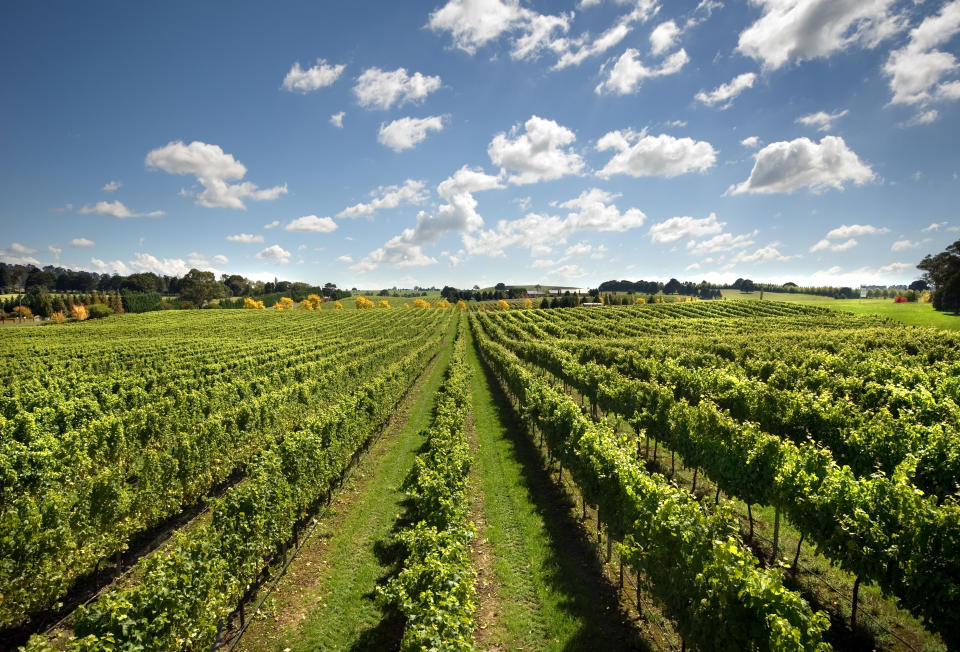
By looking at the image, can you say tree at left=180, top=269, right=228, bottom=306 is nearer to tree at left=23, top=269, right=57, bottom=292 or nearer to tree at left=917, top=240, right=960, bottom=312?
tree at left=23, top=269, right=57, bottom=292

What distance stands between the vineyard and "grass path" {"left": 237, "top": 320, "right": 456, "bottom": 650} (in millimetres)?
74

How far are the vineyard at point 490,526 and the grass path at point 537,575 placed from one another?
0.07m

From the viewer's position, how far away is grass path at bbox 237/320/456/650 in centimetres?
950

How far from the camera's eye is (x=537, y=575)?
11.6 m

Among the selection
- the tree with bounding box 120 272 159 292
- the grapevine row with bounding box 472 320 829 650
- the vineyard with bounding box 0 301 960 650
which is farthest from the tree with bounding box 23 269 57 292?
the grapevine row with bounding box 472 320 829 650

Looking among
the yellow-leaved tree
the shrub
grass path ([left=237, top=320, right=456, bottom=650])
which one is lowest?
grass path ([left=237, top=320, right=456, bottom=650])

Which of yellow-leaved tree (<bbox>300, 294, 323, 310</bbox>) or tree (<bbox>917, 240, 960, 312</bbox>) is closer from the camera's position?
tree (<bbox>917, 240, 960, 312</bbox>)

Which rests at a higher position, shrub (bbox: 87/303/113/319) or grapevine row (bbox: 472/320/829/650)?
shrub (bbox: 87/303/113/319)

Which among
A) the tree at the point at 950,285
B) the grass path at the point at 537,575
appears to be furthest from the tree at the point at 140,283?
the tree at the point at 950,285

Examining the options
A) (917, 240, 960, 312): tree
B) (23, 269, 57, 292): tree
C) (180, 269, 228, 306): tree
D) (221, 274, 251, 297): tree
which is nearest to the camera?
(917, 240, 960, 312): tree

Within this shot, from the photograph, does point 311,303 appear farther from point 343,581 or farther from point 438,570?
point 438,570

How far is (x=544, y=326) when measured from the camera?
82688 mm

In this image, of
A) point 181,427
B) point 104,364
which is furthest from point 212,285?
point 181,427

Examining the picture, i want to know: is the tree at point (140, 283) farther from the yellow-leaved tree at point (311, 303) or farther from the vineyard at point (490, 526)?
the vineyard at point (490, 526)
